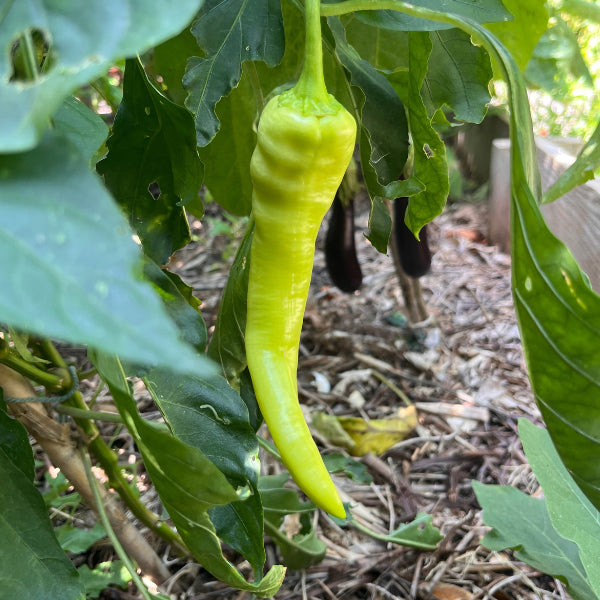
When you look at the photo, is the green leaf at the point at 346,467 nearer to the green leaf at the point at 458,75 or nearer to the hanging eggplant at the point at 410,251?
the green leaf at the point at 458,75

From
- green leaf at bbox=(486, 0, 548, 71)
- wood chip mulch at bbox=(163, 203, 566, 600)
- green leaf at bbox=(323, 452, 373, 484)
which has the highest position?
green leaf at bbox=(486, 0, 548, 71)

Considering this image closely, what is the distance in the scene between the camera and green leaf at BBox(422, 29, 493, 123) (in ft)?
1.83

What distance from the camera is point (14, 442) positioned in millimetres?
500

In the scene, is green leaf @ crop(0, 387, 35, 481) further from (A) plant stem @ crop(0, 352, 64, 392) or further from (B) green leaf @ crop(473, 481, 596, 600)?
(B) green leaf @ crop(473, 481, 596, 600)

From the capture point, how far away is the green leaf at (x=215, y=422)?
0.49 metres

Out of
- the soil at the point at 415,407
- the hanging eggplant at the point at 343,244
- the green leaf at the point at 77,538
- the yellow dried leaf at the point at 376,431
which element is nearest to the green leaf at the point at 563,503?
the soil at the point at 415,407

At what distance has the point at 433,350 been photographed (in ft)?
4.88

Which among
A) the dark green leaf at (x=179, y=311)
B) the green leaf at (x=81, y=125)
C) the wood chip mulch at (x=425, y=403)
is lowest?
the wood chip mulch at (x=425, y=403)

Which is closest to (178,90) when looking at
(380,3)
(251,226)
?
(251,226)

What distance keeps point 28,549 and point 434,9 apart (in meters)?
0.51

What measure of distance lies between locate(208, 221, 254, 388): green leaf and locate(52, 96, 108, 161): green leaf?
0.51 feet

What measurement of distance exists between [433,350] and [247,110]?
3.08 ft

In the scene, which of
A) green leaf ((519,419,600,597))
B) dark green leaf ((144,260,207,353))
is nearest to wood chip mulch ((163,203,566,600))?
green leaf ((519,419,600,597))

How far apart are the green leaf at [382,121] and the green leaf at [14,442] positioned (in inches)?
14.0
